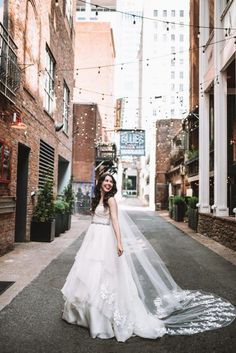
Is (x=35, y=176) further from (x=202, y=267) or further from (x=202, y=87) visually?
(x=202, y=87)

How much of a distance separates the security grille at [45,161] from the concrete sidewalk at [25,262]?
2.46 m

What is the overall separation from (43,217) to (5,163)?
322 centimetres

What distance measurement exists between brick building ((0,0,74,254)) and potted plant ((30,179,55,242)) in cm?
22

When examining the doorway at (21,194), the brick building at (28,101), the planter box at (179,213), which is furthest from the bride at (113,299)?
the planter box at (179,213)

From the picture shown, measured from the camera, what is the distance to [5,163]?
8.39 m

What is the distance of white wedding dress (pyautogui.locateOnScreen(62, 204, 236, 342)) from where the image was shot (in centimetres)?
375

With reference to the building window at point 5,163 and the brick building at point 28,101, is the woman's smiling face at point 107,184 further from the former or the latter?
the building window at point 5,163

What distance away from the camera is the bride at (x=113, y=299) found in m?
3.76

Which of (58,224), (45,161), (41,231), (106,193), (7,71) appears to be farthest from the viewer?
(45,161)

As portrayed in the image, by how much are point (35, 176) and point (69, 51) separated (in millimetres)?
8759

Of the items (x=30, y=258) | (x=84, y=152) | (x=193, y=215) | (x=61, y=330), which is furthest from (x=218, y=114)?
(x=84, y=152)

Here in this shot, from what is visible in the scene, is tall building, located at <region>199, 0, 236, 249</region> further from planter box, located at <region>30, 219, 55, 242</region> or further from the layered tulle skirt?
the layered tulle skirt

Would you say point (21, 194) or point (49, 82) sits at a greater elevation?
point (49, 82)

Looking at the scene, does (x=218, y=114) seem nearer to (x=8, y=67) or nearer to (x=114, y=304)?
(x=8, y=67)
